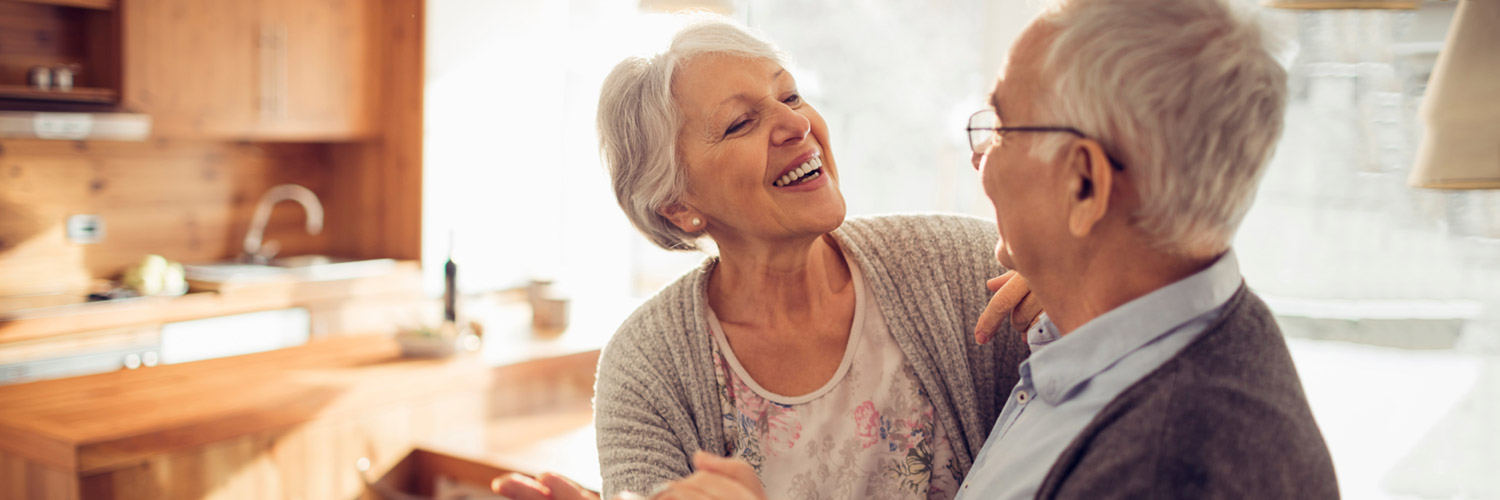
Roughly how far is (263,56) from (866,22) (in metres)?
2.79

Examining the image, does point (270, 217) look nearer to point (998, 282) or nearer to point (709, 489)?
point (998, 282)

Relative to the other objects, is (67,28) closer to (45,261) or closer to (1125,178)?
(45,261)

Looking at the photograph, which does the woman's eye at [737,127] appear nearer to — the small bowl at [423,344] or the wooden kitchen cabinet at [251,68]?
the small bowl at [423,344]

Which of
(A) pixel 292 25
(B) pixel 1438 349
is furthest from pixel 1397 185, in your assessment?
(A) pixel 292 25

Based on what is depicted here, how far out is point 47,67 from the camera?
427 cm

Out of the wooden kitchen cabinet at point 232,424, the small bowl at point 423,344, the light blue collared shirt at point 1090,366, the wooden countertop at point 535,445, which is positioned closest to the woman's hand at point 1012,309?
the light blue collared shirt at point 1090,366

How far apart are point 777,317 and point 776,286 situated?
5cm

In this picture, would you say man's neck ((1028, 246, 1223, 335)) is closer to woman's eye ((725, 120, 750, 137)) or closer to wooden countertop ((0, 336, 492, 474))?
woman's eye ((725, 120, 750, 137))

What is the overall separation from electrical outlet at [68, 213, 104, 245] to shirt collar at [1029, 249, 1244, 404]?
15.1 ft

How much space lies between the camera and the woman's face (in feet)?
5.22

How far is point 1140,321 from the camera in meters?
1.01

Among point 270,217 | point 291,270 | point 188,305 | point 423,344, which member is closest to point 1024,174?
point 423,344

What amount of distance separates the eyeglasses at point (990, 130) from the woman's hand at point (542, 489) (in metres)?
0.56

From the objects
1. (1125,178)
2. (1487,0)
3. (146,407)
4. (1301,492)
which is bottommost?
(146,407)
